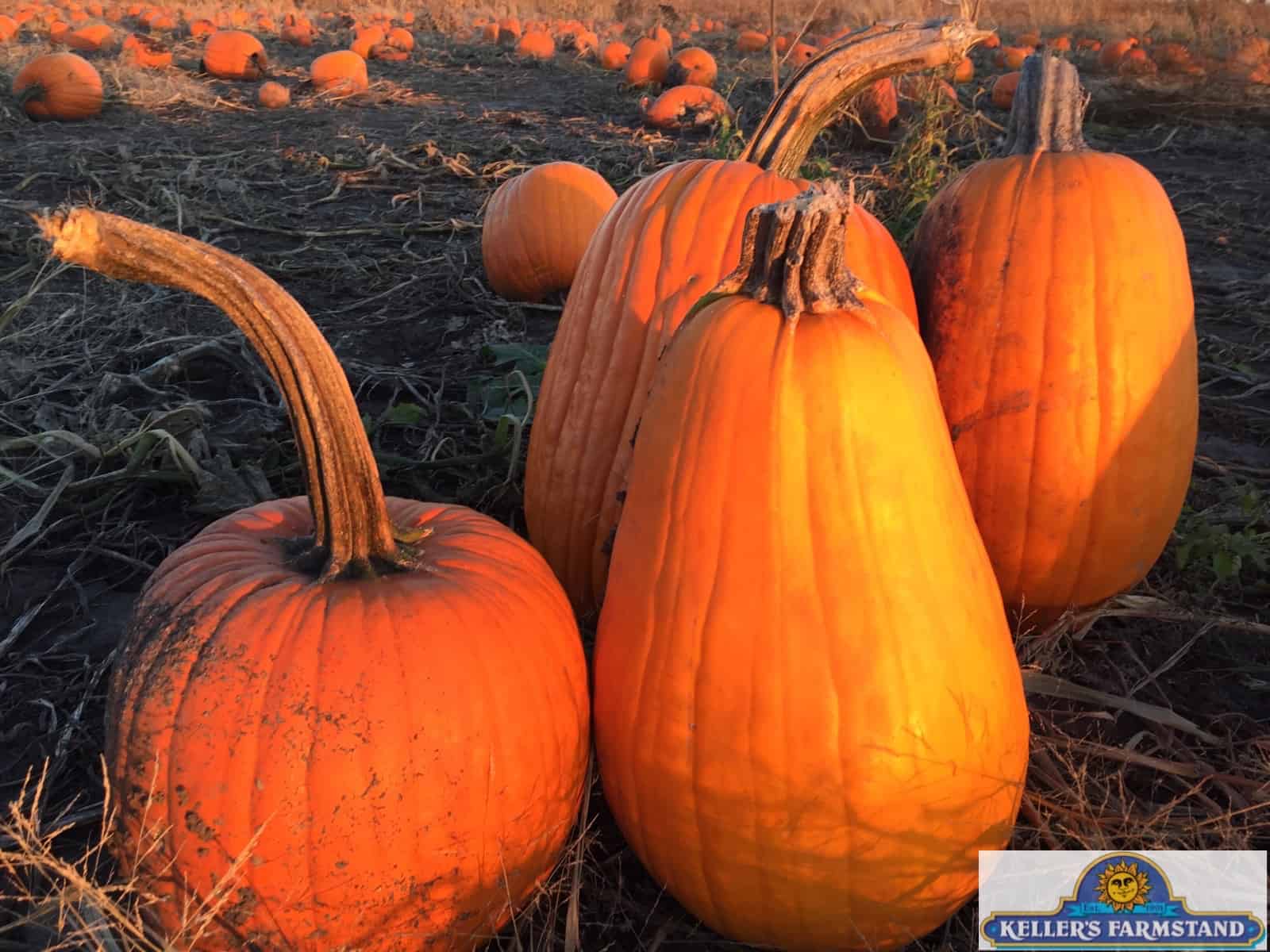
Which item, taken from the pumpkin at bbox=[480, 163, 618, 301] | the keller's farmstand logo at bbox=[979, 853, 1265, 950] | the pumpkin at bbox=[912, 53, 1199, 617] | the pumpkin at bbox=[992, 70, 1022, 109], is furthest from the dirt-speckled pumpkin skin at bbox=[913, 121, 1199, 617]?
the pumpkin at bbox=[992, 70, 1022, 109]

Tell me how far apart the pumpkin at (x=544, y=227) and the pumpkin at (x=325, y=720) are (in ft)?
10.2

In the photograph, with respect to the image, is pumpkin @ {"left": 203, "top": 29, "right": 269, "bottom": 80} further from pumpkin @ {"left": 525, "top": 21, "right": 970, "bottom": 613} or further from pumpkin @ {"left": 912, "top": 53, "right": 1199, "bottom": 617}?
pumpkin @ {"left": 912, "top": 53, "right": 1199, "bottom": 617}

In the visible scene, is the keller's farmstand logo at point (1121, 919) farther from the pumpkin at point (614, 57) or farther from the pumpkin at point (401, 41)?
the pumpkin at point (401, 41)

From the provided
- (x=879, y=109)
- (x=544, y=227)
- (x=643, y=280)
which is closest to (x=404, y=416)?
(x=643, y=280)

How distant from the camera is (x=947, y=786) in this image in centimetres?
148

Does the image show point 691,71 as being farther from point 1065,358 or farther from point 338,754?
point 338,754

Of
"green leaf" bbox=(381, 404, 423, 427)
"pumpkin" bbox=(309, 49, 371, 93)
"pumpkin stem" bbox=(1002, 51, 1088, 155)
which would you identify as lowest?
"green leaf" bbox=(381, 404, 423, 427)

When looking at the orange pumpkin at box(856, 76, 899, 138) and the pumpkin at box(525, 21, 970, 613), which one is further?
the orange pumpkin at box(856, 76, 899, 138)

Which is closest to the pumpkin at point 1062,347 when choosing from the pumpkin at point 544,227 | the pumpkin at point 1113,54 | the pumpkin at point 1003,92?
the pumpkin at point 544,227

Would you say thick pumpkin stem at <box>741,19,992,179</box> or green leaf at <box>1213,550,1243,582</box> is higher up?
thick pumpkin stem at <box>741,19,992,179</box>

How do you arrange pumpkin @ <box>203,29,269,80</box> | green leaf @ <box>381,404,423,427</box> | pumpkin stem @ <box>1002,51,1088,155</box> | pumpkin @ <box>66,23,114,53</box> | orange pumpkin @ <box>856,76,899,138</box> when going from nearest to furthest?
pumpkin stem @ <box>1002,51,1088,155</box> < green leaf @ <box>381,404,423,427</box> < orange pumpkin @ <box>856,76,899,138</box> < pumpkin @ <box>203,29,269,80</box> < pumpkin @ <box>66,23,114,53</box>

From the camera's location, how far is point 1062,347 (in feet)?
6.66

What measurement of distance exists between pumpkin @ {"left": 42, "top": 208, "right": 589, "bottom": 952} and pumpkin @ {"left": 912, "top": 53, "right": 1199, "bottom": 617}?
3.59ft

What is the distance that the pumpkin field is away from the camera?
1.44 meters
